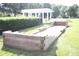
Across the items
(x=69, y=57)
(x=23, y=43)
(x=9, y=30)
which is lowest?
(x=69, y=57)

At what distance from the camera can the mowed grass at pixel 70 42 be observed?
2.42 metres

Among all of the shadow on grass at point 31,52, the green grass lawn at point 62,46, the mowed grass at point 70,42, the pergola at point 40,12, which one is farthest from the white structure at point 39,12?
the shadow on grass at point 31,52

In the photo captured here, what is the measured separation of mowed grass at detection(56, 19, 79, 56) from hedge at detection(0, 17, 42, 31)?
1.40ft

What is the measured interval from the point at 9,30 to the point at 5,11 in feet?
0.90

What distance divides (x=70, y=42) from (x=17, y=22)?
0.80 m

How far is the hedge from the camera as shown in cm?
250

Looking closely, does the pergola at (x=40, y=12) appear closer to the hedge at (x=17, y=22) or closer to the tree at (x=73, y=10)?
the hedge at (x=17, y=22)

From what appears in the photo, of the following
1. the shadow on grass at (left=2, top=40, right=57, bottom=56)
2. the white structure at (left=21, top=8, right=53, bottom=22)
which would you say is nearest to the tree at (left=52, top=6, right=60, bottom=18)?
the white structure at (left=21, top=8, right=53, bottom=22)

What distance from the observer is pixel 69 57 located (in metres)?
2.41

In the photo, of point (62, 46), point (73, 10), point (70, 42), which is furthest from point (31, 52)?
point (73, 10)

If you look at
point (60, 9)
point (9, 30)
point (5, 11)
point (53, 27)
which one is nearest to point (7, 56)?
point (9, 30)

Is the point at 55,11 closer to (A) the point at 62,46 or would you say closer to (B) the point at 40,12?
(B) the point at 40,12

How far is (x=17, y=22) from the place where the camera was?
2564mm

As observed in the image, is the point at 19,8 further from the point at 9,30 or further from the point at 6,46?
the point at 6,46
